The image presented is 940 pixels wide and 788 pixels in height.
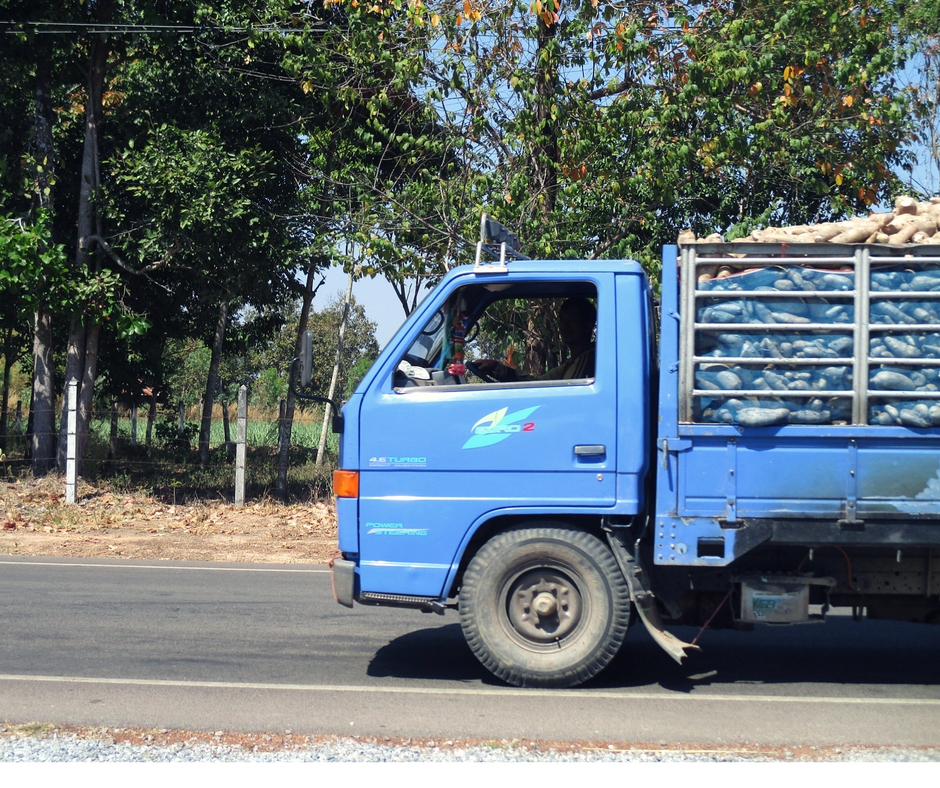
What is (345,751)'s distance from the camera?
4.61 m

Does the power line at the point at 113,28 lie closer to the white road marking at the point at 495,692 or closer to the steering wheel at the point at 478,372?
the steering wheel at the point at 478,372

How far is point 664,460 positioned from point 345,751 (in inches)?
91.7

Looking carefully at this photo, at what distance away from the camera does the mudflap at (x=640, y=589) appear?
223 inches

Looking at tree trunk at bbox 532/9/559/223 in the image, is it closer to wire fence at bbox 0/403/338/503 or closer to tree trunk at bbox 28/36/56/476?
wire fence at bbox 0/403/338/503

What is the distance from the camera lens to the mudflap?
567 centimetres

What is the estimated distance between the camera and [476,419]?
579 centimetres

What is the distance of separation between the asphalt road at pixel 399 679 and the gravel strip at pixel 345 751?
17 centimetres

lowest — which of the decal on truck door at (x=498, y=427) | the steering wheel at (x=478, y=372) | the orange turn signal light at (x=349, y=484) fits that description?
the orange turn signal light at (x=349, y=484)

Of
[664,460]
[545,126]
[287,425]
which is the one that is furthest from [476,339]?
[287,425]

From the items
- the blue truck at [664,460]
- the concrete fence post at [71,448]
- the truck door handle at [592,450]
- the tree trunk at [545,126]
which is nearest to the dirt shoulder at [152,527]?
the concrete fence post at [71,448]

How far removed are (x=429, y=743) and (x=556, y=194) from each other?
8.47 meters

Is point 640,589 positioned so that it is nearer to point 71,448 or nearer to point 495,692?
point 495,692

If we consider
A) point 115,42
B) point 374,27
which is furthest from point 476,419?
point 115,42

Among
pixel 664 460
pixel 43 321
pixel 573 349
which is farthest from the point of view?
pixel 43 321
